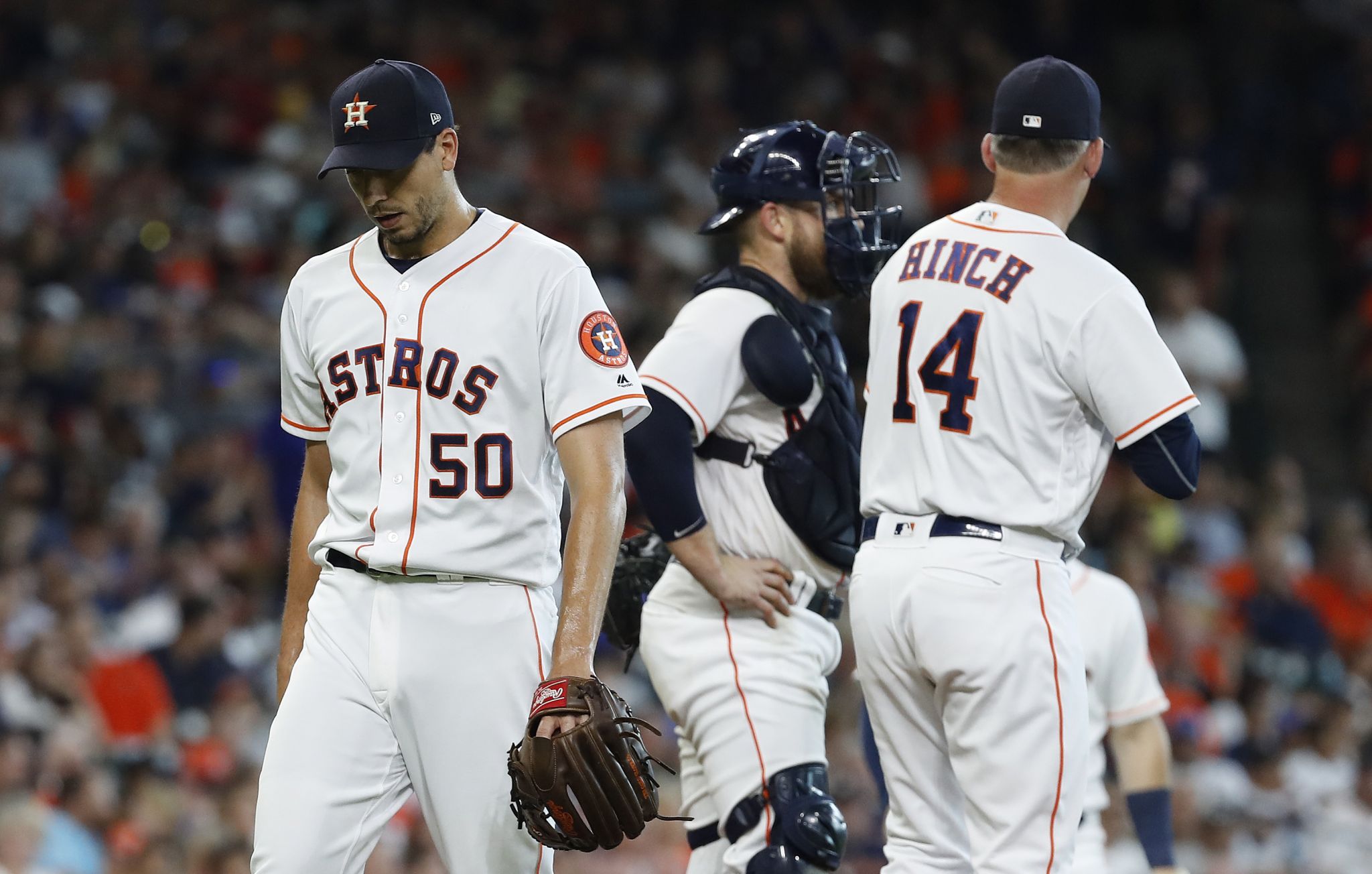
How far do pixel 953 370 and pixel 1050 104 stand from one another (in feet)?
2.19

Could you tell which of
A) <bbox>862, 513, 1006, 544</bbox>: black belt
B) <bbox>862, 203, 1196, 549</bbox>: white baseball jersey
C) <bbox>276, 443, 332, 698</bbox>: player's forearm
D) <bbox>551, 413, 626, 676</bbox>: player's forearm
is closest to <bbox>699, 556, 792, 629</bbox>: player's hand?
<bbox>862, 203, 1196, 549</bbox>: white baseball jersey

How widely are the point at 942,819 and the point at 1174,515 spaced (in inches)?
314

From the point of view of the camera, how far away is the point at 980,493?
384 cm

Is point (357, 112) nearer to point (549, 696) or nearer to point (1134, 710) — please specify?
point (549, 696)

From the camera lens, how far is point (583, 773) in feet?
10.4

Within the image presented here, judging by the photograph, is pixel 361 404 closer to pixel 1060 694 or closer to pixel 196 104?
pixel 1060 694

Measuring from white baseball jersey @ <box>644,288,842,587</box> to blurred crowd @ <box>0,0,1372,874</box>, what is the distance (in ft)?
10.1

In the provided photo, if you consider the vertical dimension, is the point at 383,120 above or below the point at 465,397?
above

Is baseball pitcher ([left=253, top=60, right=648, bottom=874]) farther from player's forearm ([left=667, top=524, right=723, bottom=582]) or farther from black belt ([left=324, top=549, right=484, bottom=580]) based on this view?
player's forearm ([left=667, top=524, right=723, bottom=582])

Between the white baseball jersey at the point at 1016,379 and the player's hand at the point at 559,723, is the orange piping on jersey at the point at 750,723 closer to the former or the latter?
the white baseball jersey at the point at 1016,379

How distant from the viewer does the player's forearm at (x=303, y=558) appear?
379 centimetres

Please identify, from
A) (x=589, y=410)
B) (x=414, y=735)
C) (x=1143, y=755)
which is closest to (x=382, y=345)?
(x=589, y=410)

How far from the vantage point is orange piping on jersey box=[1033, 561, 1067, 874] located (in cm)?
368

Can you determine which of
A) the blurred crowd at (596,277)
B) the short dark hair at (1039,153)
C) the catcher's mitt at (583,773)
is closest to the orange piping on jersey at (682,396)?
the short dark hair at (1039,153)
